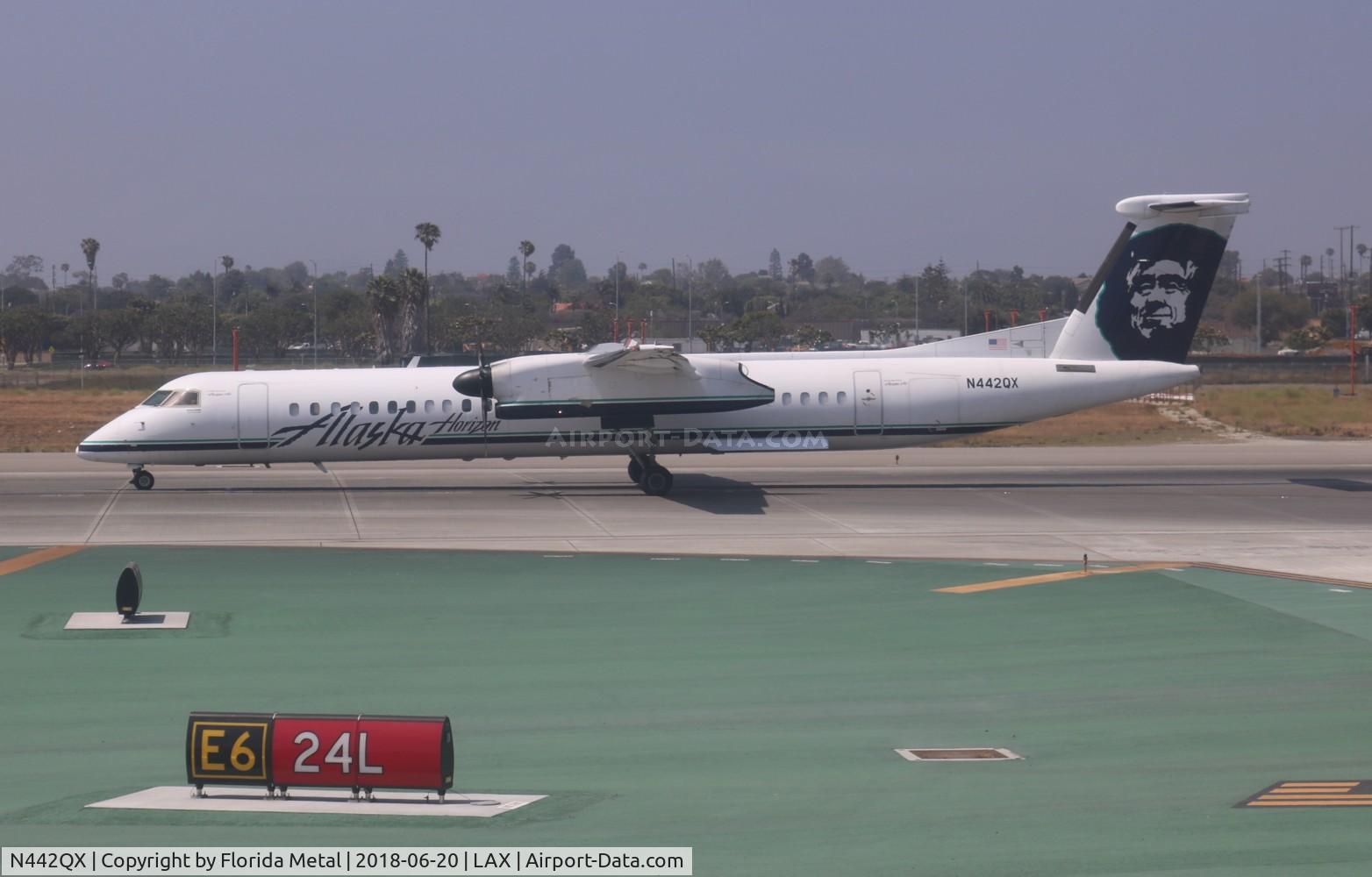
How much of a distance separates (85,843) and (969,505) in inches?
841

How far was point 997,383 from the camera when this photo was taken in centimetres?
2927

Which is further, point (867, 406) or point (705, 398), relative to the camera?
point (867, 406)

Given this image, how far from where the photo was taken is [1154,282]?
1161 inches

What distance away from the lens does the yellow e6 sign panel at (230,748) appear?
875 cm

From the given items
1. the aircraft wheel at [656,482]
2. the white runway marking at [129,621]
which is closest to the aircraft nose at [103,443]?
the aircraft wheel at [656,482]

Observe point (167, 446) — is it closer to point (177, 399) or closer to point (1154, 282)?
point (177, 399)

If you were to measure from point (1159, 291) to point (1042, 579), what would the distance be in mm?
13096

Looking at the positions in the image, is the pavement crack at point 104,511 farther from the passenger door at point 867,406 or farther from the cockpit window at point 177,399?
the passenger door at point 867,406

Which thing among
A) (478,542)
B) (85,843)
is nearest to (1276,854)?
(85,843)

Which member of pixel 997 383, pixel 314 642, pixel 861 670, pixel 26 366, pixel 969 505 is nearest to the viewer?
pixel 861 670

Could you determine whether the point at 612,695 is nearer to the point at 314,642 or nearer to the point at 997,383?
the point at 314,642

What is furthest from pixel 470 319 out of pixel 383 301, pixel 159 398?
pixel 159 398

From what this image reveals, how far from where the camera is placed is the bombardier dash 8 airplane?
2861 centimetres

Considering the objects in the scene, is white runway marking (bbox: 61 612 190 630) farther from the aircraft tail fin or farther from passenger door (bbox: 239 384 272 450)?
the aircraft tail fin
